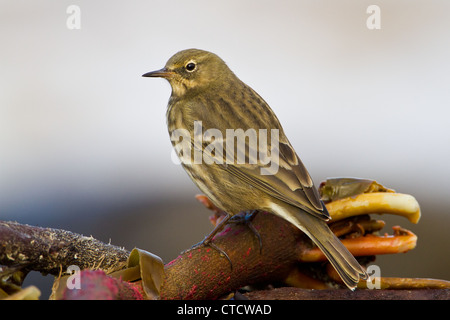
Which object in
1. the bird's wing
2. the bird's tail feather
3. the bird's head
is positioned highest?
the bird's head

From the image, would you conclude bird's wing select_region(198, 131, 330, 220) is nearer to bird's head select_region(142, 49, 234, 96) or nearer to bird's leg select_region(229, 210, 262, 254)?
bird's leg select_region(229, 210, 262, 254)

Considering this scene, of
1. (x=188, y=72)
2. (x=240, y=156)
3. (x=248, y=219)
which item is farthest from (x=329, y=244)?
(x=188, y=72)

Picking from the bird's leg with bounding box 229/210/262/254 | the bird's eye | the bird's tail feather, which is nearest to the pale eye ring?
the bird's eye

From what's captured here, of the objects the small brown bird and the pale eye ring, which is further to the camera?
the pale eye ring

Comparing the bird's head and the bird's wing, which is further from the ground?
the bird's head

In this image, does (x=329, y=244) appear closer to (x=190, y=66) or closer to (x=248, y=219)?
(x=248, y=219)

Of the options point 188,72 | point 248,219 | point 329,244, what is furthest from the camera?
point 188,72

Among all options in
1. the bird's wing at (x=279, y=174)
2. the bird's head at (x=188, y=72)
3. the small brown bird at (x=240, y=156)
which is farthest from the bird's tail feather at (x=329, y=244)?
the bird's head at (x=188, y=72)
